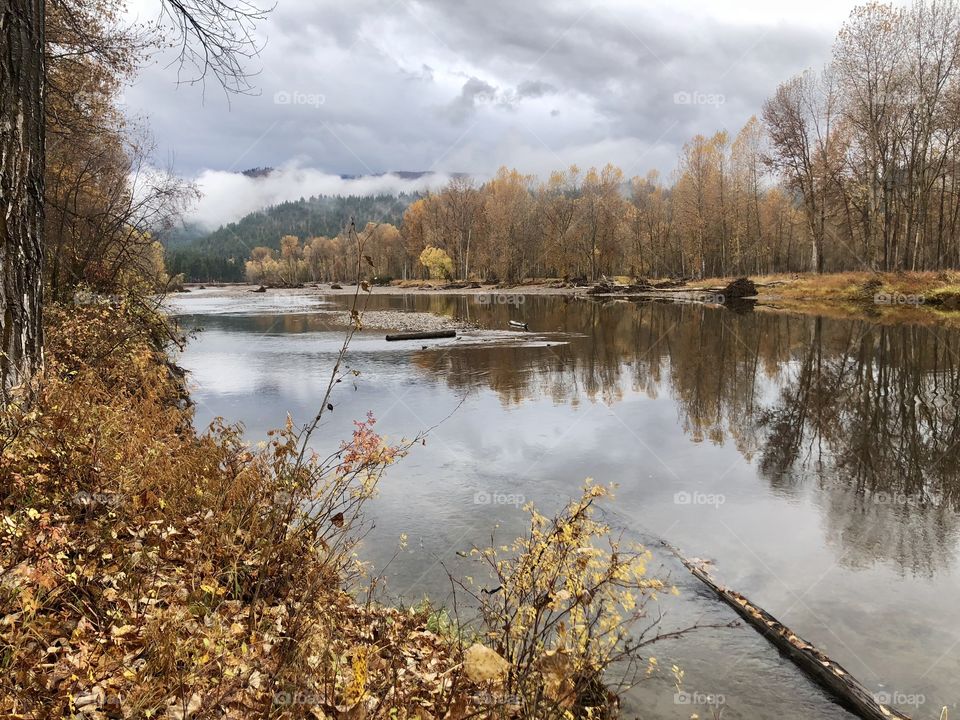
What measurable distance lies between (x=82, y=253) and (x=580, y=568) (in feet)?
48.7

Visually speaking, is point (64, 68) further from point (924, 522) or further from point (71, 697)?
point (924, 522)

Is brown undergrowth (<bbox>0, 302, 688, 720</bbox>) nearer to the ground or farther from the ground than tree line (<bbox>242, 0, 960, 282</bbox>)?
nearer to the ground

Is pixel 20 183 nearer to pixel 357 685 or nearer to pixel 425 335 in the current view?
pixel 357 685

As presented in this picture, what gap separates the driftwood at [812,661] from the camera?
4543mm

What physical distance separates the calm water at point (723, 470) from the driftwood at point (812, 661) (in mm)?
130

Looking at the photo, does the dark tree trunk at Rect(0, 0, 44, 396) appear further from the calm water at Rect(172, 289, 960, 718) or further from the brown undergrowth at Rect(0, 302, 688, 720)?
the calm water at Rect(172, 289, 960, 718)

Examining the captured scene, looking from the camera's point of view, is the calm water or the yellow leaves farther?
the calm water

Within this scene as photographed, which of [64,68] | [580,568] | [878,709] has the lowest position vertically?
[878,709]

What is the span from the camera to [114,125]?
22.6 m

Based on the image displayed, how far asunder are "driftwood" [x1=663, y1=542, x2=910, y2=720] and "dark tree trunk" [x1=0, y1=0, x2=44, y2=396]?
7441mm

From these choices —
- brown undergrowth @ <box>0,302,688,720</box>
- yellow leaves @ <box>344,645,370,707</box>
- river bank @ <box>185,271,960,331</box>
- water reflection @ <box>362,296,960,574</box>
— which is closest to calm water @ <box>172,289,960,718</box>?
water reflection @ <box>362,296,960,574</box>

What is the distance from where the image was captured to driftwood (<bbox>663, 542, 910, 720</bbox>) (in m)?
4.54

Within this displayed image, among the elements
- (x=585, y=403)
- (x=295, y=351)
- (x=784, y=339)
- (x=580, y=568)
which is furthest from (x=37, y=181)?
(x=784, y=339)

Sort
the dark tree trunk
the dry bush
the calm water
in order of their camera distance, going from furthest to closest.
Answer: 1. the calm water
2. the dark tree trunk
3. the dry bush
